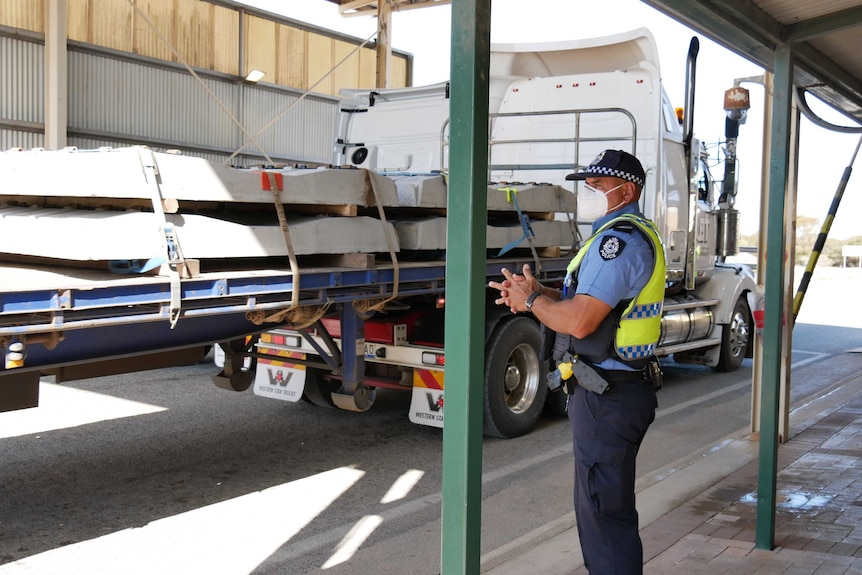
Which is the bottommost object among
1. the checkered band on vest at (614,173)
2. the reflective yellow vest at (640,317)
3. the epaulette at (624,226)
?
the reflective yellow vest at (640,317)

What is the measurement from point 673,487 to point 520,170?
429cm

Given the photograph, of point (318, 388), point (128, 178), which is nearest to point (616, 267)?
point (128, 178)

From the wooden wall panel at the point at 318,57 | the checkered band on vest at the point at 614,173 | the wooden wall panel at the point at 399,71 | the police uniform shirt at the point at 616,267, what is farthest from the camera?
the wooden wall panel at the point at 399,71

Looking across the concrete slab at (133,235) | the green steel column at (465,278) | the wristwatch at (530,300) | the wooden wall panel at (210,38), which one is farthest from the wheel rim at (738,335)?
the wooden wall panel at (210,38)

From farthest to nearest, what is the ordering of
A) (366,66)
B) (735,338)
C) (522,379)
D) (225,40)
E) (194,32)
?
1. (366,66)
2. (225,40)
3. (194,32)
4. (735,338)
5. (522,379)

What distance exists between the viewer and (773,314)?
15.3ft

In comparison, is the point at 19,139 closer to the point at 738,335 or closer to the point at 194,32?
the point at 194,32

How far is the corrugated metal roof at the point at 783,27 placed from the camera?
4133mm

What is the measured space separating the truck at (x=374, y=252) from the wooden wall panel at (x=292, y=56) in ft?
38.9

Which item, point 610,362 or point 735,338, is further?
point 735,338

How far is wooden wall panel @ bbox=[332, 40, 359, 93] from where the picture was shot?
74.2ft

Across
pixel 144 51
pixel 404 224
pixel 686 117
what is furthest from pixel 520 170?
pixel 144 51

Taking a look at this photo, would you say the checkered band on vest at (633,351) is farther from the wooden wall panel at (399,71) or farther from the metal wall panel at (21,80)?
the wooden wall panel at (399,71)

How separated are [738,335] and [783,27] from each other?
24.8 ft
